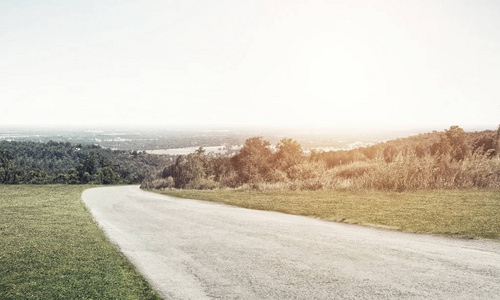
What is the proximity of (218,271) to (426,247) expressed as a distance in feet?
14.3

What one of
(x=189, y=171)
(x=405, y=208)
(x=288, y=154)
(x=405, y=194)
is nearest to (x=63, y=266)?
(x=405, y=208)

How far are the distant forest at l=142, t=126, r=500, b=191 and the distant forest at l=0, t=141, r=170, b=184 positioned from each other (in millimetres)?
21225

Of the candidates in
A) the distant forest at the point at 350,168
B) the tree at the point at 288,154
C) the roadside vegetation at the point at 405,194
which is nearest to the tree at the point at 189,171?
the distant forest at the point at 350,168

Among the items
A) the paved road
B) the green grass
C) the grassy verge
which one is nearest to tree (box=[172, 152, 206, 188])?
the grassy verge

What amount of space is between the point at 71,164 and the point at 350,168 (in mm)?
70322

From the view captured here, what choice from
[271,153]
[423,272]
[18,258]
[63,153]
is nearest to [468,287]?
[423,272]

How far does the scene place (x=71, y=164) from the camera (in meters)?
72.8

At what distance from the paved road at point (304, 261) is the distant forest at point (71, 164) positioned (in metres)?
41.1

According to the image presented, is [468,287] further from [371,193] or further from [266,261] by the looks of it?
[371,193]

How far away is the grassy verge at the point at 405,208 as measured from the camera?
827cm

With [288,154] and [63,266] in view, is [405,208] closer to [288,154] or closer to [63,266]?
[63,266]

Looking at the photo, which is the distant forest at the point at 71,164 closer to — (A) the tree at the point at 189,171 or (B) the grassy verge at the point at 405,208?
(A) the tree at the point at 189,171

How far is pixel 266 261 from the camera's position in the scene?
260 inches

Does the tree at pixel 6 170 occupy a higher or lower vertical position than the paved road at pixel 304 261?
lower
